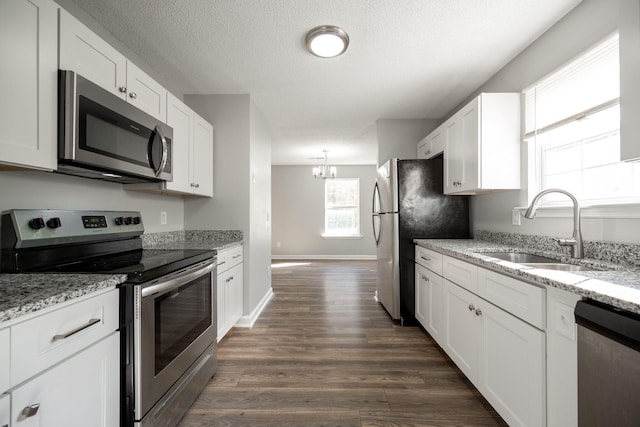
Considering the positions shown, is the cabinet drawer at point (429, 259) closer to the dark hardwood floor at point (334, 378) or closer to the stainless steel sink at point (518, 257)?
the stainless steel sink at point (518, 257)

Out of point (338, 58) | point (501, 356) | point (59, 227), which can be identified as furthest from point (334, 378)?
point (338, 58)

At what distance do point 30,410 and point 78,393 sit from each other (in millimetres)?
169

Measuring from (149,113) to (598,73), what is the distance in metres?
2.82

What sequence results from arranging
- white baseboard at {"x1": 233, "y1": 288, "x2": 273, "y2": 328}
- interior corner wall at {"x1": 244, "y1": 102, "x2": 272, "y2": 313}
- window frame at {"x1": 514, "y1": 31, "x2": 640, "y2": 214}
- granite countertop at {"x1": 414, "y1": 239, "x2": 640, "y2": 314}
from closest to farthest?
1. granite countertop at {"x1": 414, "y1": 239, "x2": 640, "y2": 314}
2. window frame at {"x1": 514, "y1": 31, "x2": 640, "y2": 214}
3. white baseboard at {"x1": 233, "y1": 288, "x2": 273, "y2": 328}
4. interior corner wall at {"x1": 244, "y1": 102, "x2": 272, "y2": 313}

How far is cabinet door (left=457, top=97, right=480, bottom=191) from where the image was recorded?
222 centimetres

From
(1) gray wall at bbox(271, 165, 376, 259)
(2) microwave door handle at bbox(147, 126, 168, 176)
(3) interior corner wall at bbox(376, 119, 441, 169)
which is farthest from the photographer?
(1) gray wall at bbox(271, 165, 376, 259)

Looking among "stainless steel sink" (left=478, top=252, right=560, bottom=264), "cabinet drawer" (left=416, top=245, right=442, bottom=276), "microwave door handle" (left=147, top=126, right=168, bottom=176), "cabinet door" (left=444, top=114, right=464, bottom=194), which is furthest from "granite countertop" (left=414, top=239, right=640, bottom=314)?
"microwave door handle" (left=147, top=126, right=168, bottom=176)

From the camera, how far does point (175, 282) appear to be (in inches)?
57.8

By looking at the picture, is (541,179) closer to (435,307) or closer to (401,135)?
(435,307)

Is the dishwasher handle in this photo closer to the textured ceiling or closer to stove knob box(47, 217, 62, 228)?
the textured ceiling

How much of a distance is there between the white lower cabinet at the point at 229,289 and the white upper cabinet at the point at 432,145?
92.1 inches

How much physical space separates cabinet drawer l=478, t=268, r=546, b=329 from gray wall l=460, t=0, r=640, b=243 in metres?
0.67

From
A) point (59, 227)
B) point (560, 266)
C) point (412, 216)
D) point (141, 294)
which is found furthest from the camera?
point (412, 216)

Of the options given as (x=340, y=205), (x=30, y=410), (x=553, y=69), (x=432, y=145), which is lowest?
(x=30, y=410)
